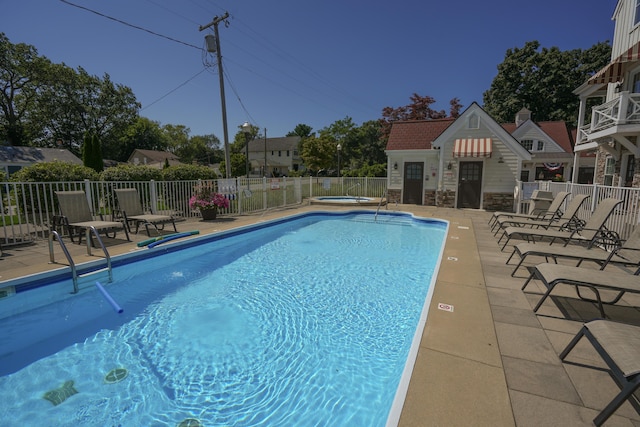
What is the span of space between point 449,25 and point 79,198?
1638 centimetres

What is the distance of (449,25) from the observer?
45.9ft

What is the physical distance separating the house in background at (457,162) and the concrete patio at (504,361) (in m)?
10.6

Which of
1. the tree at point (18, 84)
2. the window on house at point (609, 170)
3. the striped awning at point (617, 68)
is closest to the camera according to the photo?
the striped awning at point (617, 68)

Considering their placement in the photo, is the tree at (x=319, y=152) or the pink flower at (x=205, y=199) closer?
the pink flower at (x=205, y=199)

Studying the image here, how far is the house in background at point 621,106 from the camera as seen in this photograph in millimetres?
9383

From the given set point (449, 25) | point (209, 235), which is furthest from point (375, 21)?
point (209, 235)

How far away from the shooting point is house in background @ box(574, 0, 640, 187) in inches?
369

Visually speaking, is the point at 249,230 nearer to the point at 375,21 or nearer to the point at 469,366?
the point at 469,366

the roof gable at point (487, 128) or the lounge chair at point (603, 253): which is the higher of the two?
the roof gable at point (487, 128)

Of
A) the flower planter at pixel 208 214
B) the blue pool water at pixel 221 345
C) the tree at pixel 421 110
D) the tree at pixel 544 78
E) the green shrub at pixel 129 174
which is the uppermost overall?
the tree at pixel 544 78

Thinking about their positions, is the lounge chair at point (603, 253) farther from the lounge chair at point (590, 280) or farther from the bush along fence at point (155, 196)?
the bush along fence at point (155, 196)

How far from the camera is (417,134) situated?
52.1 ft

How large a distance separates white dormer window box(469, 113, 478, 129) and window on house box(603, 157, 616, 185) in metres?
5.56

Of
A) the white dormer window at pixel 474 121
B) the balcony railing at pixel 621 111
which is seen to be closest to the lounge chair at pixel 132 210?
the white dormer window at pixel 474 121
